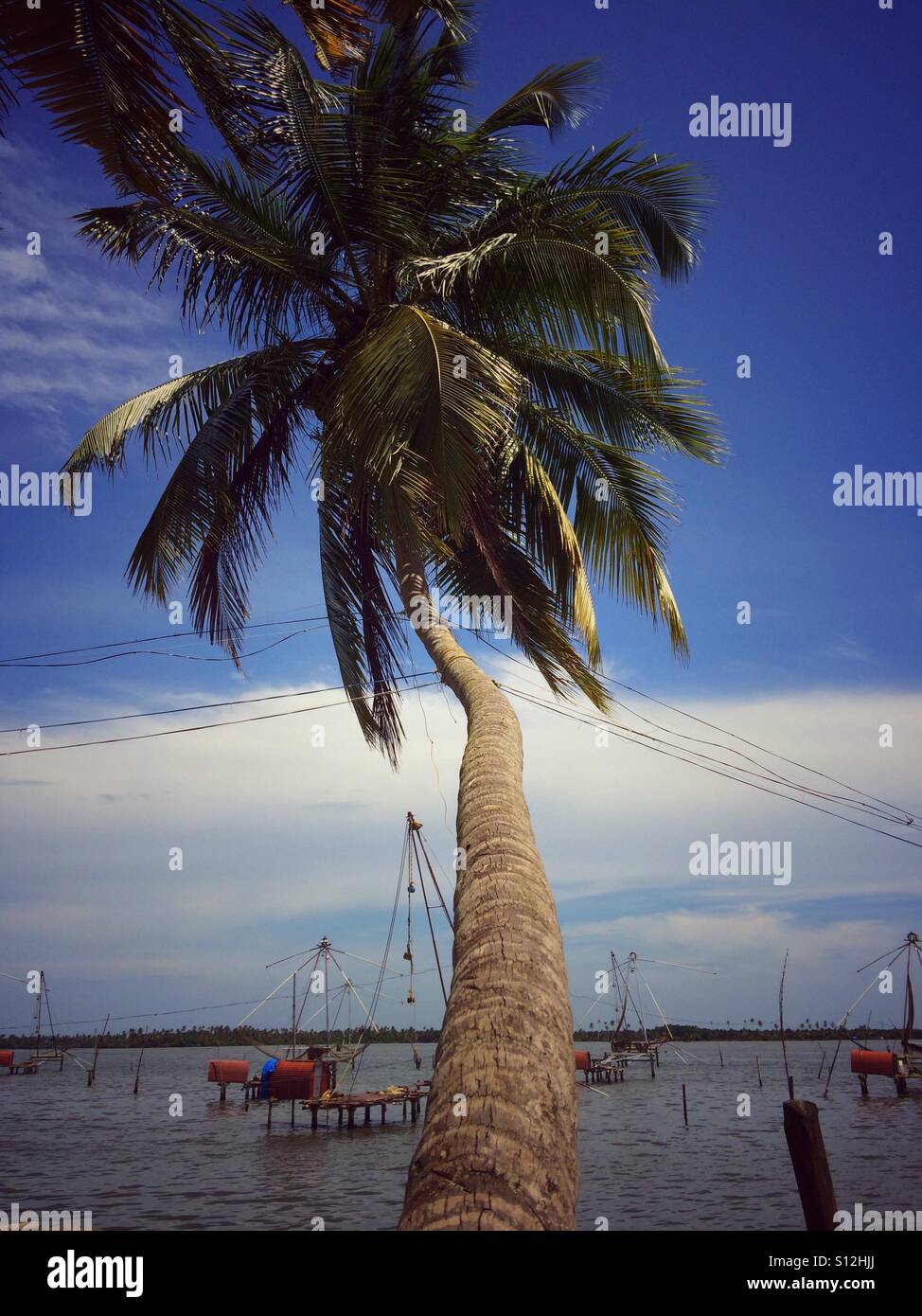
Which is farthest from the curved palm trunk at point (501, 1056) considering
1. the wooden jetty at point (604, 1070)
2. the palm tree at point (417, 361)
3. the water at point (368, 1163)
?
the wooden jetty at point (604, 1070)

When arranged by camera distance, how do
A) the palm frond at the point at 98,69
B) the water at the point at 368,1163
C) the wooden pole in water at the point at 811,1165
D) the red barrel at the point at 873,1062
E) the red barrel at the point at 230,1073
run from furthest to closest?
the red barrel at the point at 230,1073 < the red barrel at the point at 873,1062 < the water at the point at 368,1163 < the wooden pole in water at the point at 811,1165 < the palm frond at the point at 98,69

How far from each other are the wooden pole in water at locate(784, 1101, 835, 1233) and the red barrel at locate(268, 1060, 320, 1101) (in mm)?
35601

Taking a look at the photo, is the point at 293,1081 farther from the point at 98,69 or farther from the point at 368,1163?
the point at 98,69

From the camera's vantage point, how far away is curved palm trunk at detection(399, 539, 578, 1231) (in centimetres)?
309

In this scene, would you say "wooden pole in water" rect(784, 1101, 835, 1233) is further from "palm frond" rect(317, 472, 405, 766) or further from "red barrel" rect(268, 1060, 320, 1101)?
"red barrel" rect(268, 1060, 320, 1101)

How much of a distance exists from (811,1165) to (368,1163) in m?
27.4

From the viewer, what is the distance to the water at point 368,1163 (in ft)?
77.5

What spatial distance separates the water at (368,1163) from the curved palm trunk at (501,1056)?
18.3 metres

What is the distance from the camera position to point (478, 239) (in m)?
11.0

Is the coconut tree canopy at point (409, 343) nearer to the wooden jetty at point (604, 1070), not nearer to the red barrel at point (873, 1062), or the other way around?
the red barrel at point (873, 1062)
